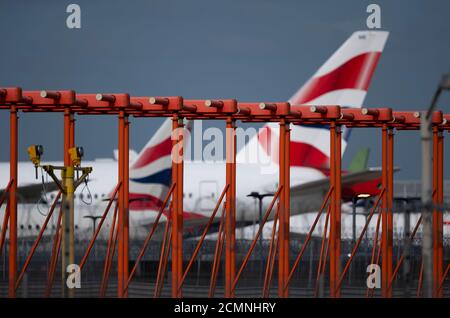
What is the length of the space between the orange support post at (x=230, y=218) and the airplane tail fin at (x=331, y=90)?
77.1 ft

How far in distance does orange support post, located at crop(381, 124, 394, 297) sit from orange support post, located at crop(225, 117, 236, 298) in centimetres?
384

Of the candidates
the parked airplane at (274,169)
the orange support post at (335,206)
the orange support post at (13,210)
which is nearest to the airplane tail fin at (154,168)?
the parked airplane at (274,169)

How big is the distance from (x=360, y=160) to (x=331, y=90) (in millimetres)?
27780

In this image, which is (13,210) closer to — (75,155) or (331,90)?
(75,155)

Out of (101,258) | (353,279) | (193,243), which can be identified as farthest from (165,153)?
(353,279)

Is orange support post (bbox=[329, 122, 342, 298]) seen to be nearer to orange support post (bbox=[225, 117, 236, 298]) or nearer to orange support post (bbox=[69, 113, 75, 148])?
orange support post (bbox=[225, 117, 236, 298])

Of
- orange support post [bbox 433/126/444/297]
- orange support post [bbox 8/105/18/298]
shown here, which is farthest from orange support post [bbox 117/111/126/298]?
orange support post [bbox 433/126/444/297]

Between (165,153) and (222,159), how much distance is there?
9.08 meters

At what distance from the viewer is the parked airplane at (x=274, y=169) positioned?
52.9 m

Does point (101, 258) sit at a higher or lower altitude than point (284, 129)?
lower
